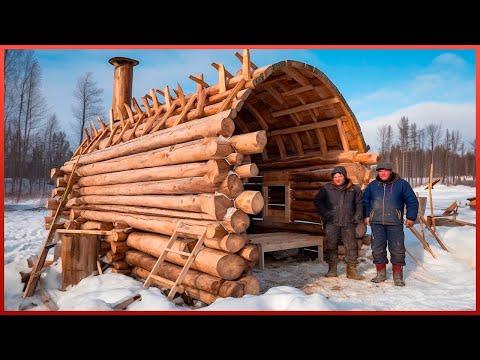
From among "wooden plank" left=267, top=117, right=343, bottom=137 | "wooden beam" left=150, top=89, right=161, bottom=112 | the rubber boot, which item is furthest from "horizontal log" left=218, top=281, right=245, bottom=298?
"wooden beam" left=150, top=89, right=161, bottom=112

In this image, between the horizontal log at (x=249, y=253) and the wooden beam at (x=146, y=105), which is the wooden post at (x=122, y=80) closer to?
the wooden beam at (x=146, y=105)

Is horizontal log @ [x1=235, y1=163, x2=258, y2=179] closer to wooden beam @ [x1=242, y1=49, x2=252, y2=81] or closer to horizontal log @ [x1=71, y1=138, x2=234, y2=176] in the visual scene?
horizontal log @ [x1=71, y1=138, x2=234, y2=176]

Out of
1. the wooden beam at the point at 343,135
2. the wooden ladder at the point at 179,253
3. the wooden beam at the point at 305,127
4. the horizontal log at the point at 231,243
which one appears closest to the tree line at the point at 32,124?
the wooden ladder at the point at 179,253

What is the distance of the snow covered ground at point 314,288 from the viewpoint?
440cm

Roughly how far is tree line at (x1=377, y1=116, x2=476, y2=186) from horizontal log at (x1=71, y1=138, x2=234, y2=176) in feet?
54.8

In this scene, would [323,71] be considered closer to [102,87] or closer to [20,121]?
[20,121]

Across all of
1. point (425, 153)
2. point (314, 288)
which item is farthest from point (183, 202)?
point (425, 153)

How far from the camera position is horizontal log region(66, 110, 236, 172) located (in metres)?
5.41

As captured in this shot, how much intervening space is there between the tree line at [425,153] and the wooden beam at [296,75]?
47.5 ft

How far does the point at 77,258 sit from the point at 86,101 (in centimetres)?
1994

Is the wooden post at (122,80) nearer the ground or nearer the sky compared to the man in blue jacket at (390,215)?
nearer the sky

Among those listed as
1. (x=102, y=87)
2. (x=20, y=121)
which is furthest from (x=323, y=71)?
(x=102, y=87)

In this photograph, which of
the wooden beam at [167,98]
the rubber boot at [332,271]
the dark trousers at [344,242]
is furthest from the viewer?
the wooden beam at [167,98]

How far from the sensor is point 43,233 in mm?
12062
